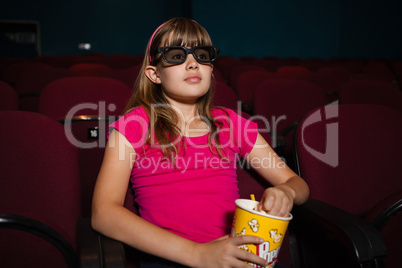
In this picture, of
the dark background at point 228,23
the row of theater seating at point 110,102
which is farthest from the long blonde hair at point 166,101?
the dark background at point 228,23

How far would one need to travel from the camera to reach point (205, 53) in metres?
1.29

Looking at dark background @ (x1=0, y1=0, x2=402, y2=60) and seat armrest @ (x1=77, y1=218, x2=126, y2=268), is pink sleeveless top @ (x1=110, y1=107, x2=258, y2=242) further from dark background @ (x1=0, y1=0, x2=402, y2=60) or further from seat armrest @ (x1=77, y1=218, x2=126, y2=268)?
dark background @ (x1=0, y1=0, x2=402, y2=60)

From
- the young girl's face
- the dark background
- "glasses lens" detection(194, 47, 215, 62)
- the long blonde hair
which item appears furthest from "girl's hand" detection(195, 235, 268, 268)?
the dark background

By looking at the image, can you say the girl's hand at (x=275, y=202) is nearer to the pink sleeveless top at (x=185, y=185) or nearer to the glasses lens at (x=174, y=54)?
the pink sleeveless top at (x=185, y=185)

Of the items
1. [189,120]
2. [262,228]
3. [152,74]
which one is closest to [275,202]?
[262,228]

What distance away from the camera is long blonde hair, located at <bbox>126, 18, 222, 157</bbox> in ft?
4.21

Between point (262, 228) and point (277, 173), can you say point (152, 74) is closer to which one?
point (277, 173)

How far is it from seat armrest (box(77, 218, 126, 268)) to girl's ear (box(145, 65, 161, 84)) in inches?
23.6

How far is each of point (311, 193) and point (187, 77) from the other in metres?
0.61

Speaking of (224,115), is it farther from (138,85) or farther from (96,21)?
(96,21)

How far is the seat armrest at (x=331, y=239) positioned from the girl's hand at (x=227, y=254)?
0.86 feet

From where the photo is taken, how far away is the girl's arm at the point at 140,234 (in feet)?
2.96

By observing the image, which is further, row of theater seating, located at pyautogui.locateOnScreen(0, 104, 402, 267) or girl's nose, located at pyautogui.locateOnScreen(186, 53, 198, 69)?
girl's nose, located at pyautogui.locateOnScreen(186, 53, 198, 69)

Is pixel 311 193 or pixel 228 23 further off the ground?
pixel 228 23
